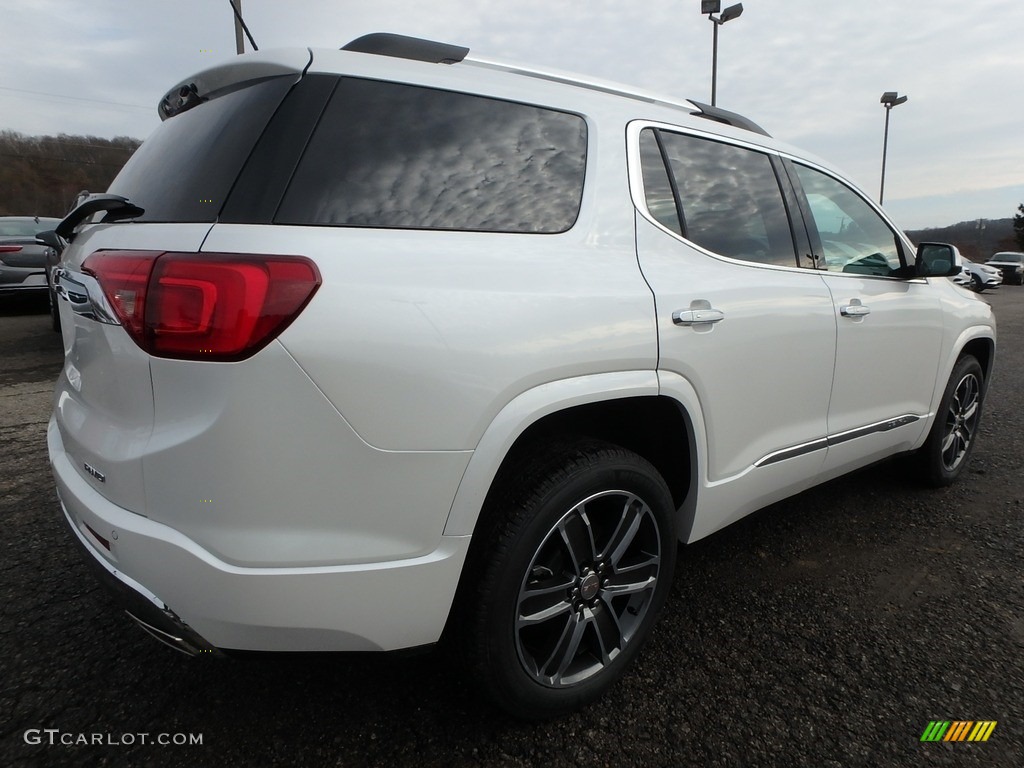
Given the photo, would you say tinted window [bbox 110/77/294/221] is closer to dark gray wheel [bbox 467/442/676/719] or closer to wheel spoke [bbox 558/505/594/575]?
dark gray wheel [bbox 467/442/676/719]

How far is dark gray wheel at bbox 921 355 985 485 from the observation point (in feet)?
11.5

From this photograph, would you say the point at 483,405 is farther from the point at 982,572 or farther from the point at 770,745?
the point at 982,572

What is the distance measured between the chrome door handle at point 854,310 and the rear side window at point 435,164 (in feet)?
4.45

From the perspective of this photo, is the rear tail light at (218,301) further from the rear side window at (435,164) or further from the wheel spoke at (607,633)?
the wheel spoke at (607,633)

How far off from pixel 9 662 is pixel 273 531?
1.37 metres

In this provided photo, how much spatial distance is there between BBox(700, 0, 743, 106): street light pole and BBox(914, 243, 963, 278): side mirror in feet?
40.0

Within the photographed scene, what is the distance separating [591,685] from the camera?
190 centimetres

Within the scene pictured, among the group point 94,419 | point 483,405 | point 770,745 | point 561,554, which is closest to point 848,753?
point 770,745

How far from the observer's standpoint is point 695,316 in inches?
78.6

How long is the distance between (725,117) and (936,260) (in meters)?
1.28

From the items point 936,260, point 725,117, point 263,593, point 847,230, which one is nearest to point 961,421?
point 936,260

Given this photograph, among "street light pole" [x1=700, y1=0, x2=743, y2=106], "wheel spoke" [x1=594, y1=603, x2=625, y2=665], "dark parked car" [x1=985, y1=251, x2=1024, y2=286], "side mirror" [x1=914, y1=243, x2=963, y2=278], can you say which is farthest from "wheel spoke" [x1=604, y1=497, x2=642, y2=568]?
"dark parked car" [x1=985, y1=251, x2=1024, y2=286]

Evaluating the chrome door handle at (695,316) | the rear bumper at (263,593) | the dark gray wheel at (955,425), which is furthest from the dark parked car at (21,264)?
the dark gray wheel at (955,425)

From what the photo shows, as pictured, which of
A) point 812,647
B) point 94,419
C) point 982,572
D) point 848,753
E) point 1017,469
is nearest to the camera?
point 94,419
